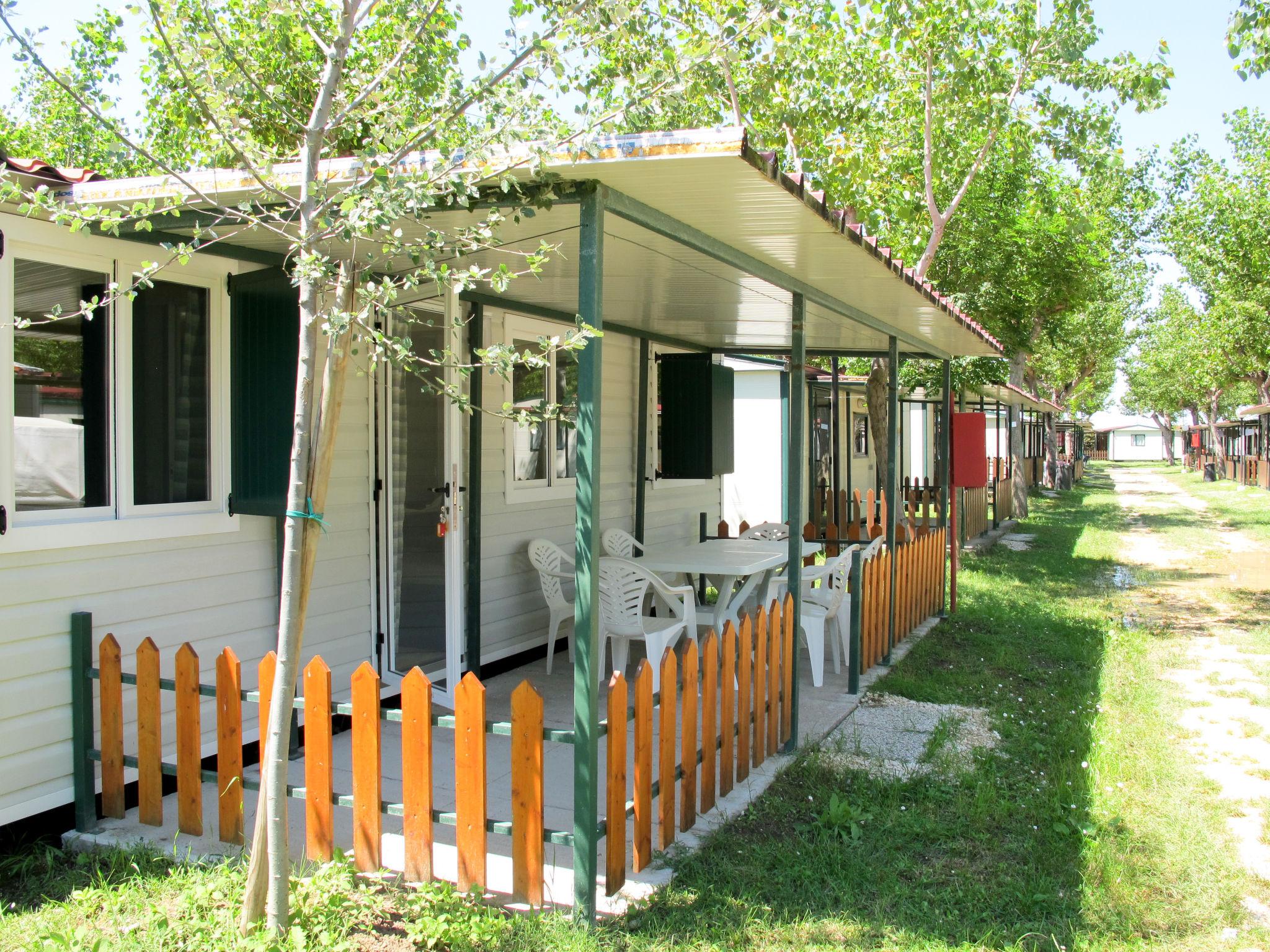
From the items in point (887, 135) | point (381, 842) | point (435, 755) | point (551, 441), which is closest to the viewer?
point (381, 842)

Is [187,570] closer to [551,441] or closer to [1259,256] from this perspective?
[551,441]

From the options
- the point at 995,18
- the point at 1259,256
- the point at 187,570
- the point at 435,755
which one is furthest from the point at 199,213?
the point at 1259,256

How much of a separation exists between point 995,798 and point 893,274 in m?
2.65

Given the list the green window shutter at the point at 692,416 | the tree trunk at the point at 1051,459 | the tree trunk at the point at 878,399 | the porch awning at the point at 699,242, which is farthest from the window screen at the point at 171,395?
the tree trunk at the point at 1051,459

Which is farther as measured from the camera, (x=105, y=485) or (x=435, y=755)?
(x=435, y=755)

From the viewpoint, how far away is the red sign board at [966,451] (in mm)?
11141

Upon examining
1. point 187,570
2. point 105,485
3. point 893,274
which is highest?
point 893,274

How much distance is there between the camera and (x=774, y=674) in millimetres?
5188

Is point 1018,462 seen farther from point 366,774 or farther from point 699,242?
point 366,774

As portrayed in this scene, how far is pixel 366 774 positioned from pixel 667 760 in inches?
42.6

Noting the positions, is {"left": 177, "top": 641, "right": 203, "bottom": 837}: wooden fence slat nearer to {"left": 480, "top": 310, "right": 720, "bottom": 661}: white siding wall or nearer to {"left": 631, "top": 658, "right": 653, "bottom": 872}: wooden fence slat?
{"left": 631, "top": 658, "right": 653, "bottom": 872}: wooden fence slat

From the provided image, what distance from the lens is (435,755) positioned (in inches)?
203

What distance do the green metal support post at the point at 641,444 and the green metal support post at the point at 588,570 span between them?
550 centimetres

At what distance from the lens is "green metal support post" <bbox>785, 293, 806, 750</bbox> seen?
5.48 m
